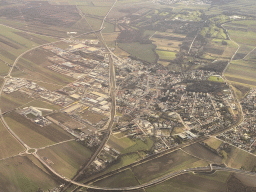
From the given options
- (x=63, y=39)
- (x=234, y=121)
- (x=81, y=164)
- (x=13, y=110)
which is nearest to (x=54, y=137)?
(x=81, y=164)

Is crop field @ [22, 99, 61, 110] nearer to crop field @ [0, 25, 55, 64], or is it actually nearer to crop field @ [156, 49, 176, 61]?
crop field @ [0, 25, 55, 64]

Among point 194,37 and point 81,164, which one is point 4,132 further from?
point 194,37

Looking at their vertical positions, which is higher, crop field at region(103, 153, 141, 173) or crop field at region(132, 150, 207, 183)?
crop field at region(103, 153, 141, 173)

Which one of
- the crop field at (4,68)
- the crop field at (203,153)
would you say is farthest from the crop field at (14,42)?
the crop field at (203,153)

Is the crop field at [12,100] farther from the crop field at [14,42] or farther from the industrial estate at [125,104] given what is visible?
the crop field at [14,42]

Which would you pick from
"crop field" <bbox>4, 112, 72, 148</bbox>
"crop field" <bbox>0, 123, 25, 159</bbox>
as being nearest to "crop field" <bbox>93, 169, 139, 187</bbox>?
"crop field" <bbox>4, 112, 72, 148</bbox>

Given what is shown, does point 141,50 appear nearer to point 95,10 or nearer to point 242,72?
point 242,72
